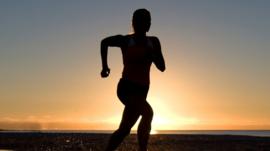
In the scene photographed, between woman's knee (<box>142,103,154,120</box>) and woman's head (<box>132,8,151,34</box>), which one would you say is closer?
woman's knee (<box>142,103,154,120</box>)

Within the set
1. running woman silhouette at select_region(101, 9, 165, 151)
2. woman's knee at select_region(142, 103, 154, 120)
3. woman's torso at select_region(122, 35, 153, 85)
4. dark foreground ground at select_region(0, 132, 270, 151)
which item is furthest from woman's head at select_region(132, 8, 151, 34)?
dark foreground ground at select_region(0, 132, 270, 151)

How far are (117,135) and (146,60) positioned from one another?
109 centimetres

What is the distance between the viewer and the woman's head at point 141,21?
781 cm

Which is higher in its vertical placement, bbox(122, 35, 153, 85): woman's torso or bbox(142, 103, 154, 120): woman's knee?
bbox(122, 35, 153, 85): woman's torso

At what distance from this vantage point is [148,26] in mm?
7910

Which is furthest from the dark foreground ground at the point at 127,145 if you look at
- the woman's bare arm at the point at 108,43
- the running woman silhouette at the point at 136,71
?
the woman's bare arm at the point at 108,43

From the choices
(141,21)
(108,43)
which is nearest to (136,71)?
(108,43)

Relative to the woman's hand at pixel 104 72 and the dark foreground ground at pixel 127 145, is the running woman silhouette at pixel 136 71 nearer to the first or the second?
the woman's hand at pixel 104 72

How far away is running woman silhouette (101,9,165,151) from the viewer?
7.64 meters

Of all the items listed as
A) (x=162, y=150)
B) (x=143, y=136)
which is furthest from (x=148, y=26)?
(x=162, y=150)

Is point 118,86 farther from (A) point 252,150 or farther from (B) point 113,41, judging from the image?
(A) point 252,150

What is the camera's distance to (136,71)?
302 inches

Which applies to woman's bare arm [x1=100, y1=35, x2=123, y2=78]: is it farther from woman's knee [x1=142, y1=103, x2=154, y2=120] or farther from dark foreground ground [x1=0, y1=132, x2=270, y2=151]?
dark foreground ground [x1=0, y1=132, x2=270, y2=151]

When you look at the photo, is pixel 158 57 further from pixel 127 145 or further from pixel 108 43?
pixel 127 145
